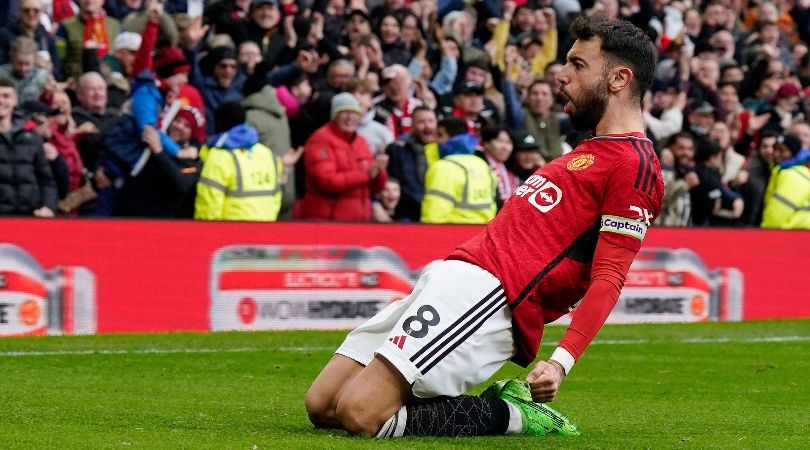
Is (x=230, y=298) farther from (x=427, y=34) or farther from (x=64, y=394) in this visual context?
(x=427, y=34)

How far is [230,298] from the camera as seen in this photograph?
1462 cm

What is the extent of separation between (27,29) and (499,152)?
527cm

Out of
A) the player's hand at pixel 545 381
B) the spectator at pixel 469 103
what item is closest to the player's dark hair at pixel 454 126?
the spectator at pixel 469 103

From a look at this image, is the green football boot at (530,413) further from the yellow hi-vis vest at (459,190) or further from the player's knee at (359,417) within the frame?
the yellow hi-vis vest at (459,190)

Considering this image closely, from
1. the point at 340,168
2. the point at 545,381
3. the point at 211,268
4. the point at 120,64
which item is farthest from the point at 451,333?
the point at 120,64

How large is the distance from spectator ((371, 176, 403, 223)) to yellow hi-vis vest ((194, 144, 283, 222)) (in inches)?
65.8

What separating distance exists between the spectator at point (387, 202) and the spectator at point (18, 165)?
3857 millimetres

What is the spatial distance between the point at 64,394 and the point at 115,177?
6.23 m

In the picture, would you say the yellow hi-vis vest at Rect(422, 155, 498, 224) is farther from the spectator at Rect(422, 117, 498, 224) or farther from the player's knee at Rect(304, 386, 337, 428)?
the player's knee at Rect(304, 386, 337, 428)

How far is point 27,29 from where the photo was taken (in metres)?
15.7

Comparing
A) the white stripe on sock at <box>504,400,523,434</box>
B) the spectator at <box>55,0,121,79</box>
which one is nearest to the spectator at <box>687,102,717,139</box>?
the spectator at <box>55,0,121,79</box>

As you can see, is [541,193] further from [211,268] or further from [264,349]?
[211,268]

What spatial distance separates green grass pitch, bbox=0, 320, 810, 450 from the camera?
6871 mm

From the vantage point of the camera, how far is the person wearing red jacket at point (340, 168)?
51.4 feet
